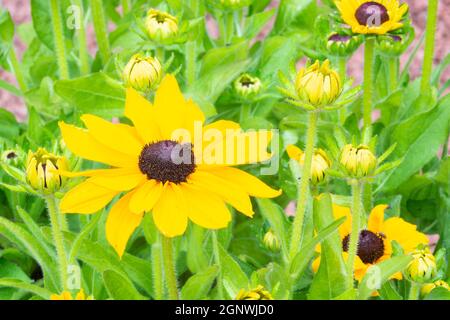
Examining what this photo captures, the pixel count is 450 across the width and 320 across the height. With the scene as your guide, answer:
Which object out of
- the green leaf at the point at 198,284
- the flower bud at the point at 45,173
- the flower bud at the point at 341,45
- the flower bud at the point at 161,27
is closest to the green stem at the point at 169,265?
the green leaf at the point at 198,284

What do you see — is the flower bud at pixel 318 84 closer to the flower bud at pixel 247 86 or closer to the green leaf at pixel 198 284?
the green leaf at pixel 198 284

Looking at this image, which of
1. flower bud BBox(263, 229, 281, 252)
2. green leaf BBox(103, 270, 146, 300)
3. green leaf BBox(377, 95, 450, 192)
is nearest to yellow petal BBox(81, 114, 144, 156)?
green leaf BBox(103, 270, 146, 300)

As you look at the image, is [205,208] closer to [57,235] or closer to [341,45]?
[57,235]

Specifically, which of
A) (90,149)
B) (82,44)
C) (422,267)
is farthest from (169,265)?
(82,44)

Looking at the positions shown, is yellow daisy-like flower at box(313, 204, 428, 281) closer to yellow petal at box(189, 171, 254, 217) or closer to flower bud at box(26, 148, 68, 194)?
yellow petal at box(189, 171, 254, 217)
